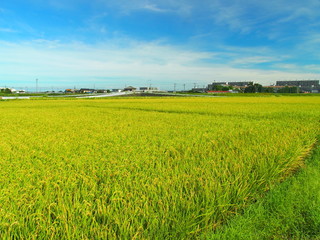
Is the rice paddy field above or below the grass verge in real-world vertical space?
above

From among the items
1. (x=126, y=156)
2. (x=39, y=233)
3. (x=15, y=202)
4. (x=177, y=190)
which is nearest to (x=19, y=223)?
(x=39, y=233)

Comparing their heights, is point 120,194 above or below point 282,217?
Answer: above

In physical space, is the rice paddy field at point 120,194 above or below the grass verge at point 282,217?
above

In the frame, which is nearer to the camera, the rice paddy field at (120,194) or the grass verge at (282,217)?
the rice paddy field at (120,194)

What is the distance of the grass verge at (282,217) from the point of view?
72.4 inches

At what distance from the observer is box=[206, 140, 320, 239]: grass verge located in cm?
184

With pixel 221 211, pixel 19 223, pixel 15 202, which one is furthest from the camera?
pixel 221 211

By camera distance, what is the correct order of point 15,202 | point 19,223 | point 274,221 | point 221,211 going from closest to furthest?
point 19,223 → point 15,202 → point 221,211 → point 274,221

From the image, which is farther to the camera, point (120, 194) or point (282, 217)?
point (282, 217)

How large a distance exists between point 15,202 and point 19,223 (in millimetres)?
302

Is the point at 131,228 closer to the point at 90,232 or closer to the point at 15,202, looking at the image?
the point at 90,232

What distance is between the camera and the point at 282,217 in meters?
2.15

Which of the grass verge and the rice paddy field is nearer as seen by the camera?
the rice paddy field

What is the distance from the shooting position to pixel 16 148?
3391mm
